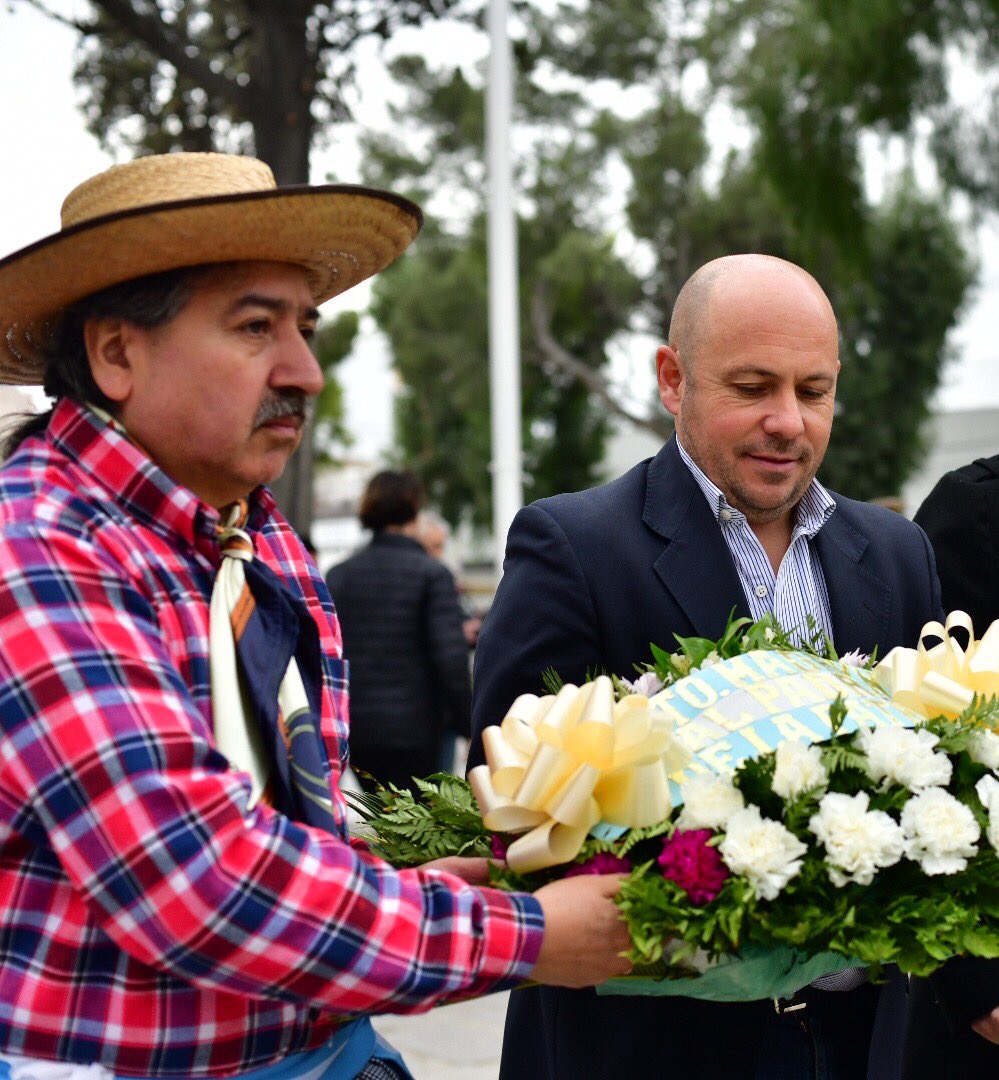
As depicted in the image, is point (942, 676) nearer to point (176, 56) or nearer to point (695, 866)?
point (695, 866)

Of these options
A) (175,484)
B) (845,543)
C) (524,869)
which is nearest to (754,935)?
(524,869)

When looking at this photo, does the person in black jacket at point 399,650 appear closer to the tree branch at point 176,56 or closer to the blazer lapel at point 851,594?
the tree branch at point 176,56

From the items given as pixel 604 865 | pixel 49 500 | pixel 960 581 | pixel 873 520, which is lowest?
pixel 604 865

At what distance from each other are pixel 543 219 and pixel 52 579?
29792 millimetres

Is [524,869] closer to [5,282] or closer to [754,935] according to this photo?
[754,935]

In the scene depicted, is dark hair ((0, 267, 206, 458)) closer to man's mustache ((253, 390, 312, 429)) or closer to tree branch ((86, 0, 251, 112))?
man's mustache ((253, 390, 312, 429))

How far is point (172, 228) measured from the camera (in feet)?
5.75

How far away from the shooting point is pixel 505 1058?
2703 millimetres

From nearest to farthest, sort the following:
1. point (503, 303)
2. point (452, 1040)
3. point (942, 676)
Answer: point (942, 676), point (452, 1040), point (503, 303)

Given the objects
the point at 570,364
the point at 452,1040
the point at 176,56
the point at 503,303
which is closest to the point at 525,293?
the point at 570,364

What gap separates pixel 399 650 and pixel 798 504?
3.54m

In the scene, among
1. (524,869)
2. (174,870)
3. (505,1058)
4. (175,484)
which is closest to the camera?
(174,870)

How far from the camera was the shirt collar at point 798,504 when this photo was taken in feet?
9.00

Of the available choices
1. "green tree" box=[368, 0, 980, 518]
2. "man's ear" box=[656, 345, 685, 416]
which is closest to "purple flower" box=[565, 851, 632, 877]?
"man's ear" box=[656, 345, 685, 416]
